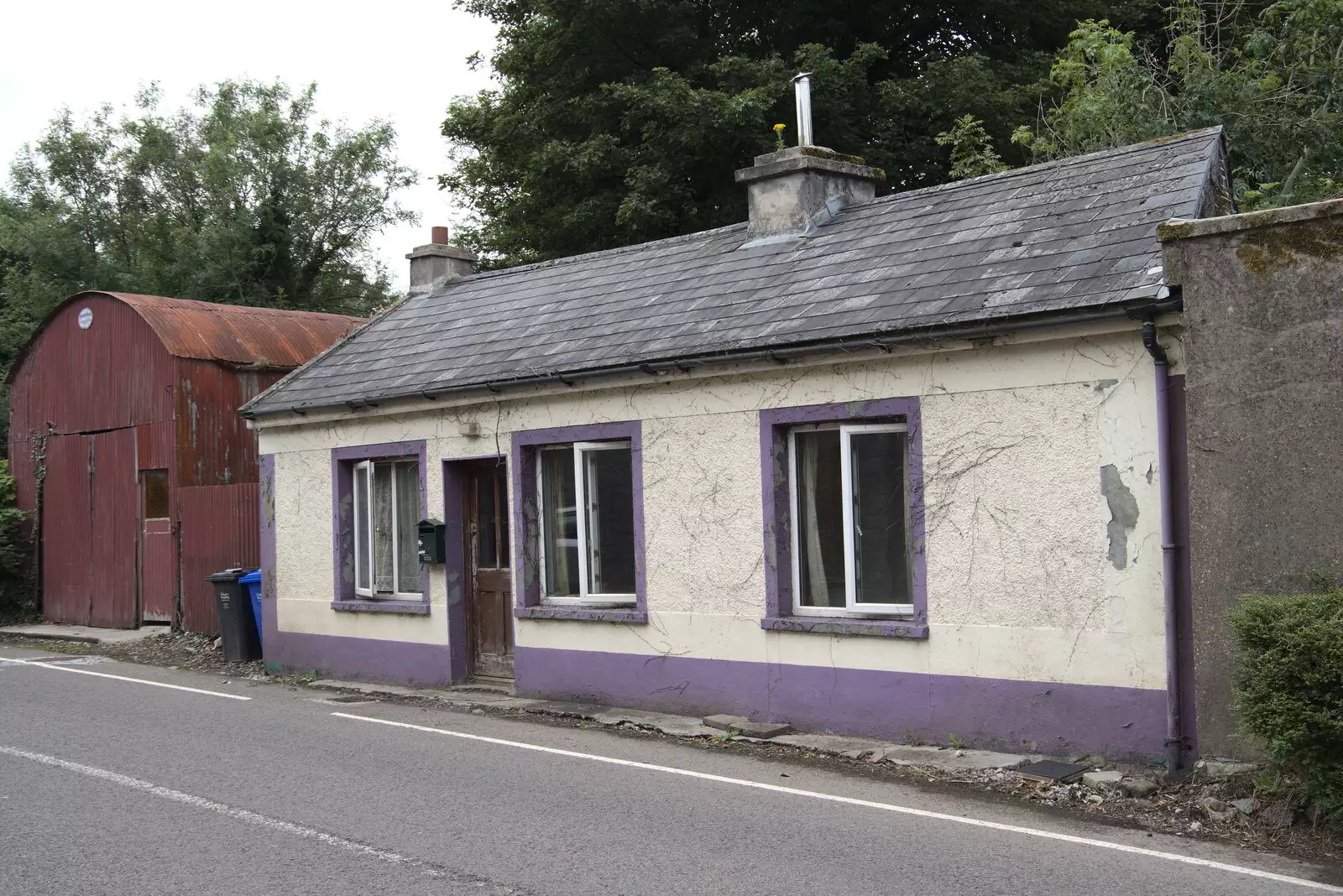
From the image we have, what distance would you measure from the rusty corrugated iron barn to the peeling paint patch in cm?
1224

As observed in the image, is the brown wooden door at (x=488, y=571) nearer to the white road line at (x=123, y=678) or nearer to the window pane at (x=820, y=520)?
the white road line at (x=123, y=678)

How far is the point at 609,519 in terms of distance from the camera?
38.8ft

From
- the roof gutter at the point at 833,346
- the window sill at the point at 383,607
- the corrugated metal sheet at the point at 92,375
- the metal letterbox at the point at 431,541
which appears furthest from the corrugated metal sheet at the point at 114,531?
the metal letterbox at the point at 431,541

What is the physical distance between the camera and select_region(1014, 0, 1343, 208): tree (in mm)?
14836

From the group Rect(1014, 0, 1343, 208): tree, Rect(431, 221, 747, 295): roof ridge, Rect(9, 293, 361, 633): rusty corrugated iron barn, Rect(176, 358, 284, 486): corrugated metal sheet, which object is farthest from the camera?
Rect(176, 358, 284, 486): corrugated metal sheet

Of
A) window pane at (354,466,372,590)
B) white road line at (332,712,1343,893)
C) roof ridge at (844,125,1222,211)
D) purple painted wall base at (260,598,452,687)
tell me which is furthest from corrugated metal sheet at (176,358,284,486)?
roof ridge at (844,125,1222,211)

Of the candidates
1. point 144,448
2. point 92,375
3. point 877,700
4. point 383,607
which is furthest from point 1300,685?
point 92,375

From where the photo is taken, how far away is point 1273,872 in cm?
612

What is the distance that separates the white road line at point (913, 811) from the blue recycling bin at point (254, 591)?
19.3 feet

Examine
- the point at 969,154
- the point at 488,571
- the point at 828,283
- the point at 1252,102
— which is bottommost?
the point at 488,571

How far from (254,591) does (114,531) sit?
5.10 m

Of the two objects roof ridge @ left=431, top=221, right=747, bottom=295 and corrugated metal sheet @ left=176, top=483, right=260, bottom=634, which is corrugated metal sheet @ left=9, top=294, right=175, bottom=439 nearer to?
corrugated metal sheet @ left=176, top=483, right=260, bottom=634

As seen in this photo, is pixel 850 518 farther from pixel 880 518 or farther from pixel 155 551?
pixel 155 551

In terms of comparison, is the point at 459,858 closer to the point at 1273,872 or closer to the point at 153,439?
the point at 1273,872
